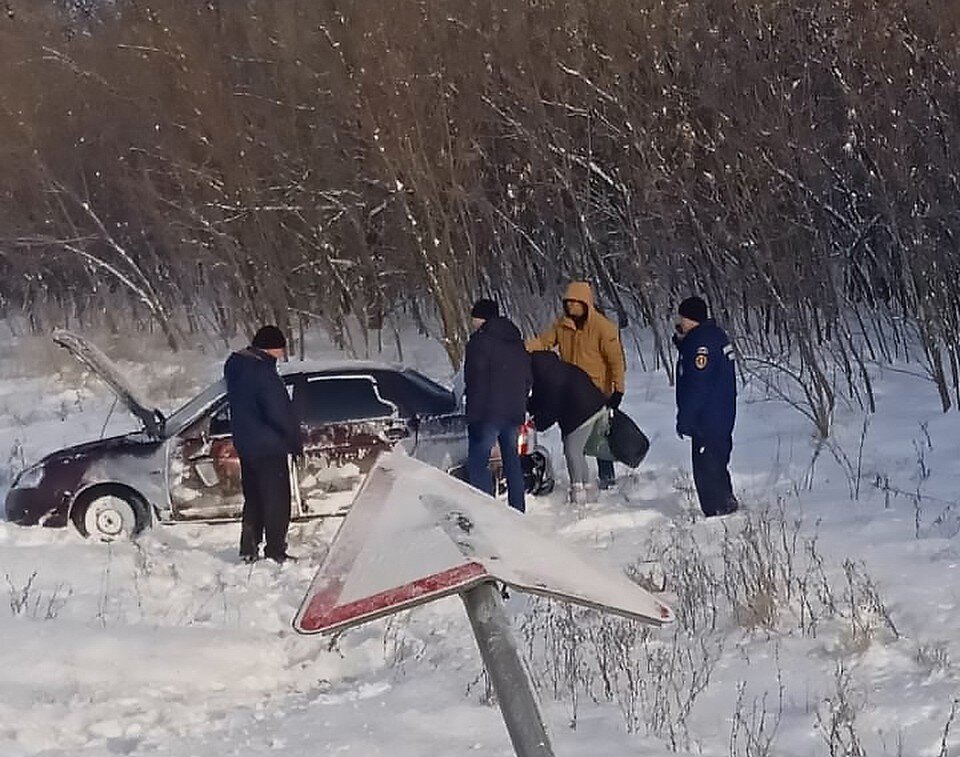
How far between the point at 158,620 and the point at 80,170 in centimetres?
1781

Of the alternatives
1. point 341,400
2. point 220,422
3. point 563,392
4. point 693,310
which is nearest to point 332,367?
point 341,400

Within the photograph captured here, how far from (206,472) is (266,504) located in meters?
1.20

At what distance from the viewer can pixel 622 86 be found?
612 inches

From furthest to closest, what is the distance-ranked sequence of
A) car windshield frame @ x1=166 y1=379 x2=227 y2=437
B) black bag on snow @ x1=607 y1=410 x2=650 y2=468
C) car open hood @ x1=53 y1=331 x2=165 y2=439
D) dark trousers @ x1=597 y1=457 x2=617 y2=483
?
1. dark trousers @ x1=597 y1=457 x2=617 y2=483
2. black bag on snow @ x1=607 y1=410 x2=650 y2=468
3. car windshield frame @ x1=166 y1=379 x2=227 y2=437
4. car open hood @ x1=53 y1=331 x2=165 y2=439

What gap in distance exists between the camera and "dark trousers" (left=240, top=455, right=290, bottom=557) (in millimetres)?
8750

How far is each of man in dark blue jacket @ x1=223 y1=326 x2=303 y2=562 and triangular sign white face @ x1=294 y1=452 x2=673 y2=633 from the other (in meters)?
5.86

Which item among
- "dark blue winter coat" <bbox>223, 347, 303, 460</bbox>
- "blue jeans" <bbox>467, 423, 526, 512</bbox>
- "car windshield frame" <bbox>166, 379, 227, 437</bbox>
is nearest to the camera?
"dark blue winter coat" <bbox>223, 347, 303, 460</bbox>

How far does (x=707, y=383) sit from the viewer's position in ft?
29.4

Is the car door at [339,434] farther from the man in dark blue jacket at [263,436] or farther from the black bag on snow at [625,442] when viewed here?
the black bag on snow at [625,442]

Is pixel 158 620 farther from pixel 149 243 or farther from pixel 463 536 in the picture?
pixel 149 243

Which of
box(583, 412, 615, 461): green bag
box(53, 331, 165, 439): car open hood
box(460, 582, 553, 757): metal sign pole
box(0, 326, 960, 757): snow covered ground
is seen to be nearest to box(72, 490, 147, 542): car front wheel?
box(0, 326, 960, 757): snow covered ground

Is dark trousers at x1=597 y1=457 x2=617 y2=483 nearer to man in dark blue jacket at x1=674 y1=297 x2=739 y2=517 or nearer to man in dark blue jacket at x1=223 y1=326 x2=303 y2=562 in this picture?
man in dark blue jacket at x1=674 y1=297 x2=739 y2=517

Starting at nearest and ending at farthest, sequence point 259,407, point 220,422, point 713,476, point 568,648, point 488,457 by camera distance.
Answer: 1. point 568,648
2. point 259,407
3. point 713,476
4. point 488,457
5. point 220,422

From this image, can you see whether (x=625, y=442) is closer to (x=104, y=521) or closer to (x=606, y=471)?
(x=606, y=471)
